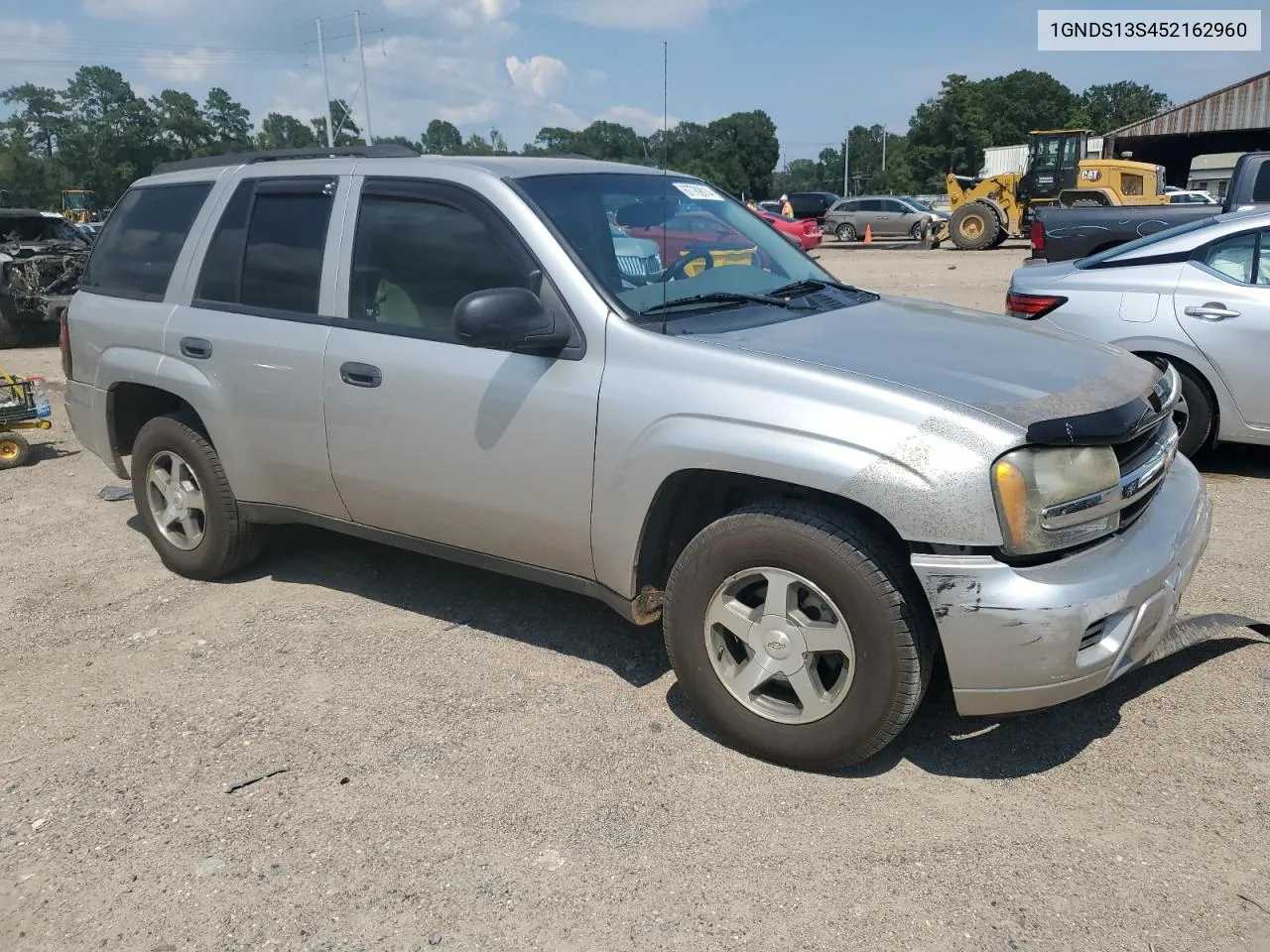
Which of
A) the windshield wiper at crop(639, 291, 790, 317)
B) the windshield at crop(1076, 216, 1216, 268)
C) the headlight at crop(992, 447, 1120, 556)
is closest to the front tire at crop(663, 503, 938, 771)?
the headlight at crop(992, 447, 1120, 556)

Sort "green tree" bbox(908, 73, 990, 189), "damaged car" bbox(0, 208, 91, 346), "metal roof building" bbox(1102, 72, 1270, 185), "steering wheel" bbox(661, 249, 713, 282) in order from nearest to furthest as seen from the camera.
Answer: "steering wheel" bbox(661, 249, 713, 282)
"damaged car" bbox(0, 208, 91, 346)
"metal roof building" bbox(1102, 72, 1270, 185)
"green tree" bbox(908, 73, 990, 189)

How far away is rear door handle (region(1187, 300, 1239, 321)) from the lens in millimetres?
5789

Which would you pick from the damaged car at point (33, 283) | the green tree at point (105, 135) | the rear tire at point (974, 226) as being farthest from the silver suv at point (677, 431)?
the green tree at point (105, 135)

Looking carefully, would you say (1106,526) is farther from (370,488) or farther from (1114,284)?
(1114,284)

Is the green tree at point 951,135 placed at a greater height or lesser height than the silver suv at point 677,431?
greater

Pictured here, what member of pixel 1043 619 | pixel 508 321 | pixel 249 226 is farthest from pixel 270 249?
pixel 1043 619

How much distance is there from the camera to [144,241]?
15.8ft

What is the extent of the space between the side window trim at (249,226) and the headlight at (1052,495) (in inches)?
102

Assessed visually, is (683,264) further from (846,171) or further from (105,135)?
(105,135)

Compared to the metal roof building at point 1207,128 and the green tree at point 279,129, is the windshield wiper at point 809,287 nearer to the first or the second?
the metal roof building at point 1207,128

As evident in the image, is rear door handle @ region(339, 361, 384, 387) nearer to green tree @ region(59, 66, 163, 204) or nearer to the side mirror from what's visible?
the side mirror

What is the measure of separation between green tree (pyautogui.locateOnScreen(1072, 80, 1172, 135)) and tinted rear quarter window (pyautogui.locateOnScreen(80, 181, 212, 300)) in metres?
98.1

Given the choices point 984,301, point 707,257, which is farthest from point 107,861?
point 984,301

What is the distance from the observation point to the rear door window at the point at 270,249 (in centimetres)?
410
